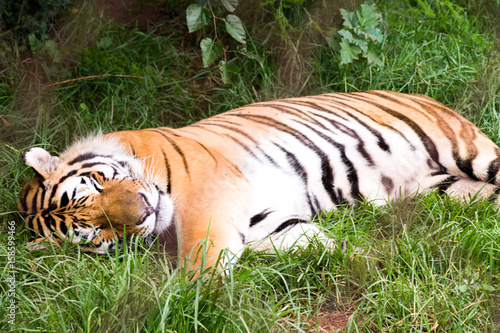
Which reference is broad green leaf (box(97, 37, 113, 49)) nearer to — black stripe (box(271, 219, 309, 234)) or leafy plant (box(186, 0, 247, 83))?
leafy plant (box(186, 0, 247, 83))

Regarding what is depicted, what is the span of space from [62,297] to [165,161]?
83cm

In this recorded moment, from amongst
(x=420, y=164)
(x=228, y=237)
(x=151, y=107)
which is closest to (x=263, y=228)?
(x=228, y=237)

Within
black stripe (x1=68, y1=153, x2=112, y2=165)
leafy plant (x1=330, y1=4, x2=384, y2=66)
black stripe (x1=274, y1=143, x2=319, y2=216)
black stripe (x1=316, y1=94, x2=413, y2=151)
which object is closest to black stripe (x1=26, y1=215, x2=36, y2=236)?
black stripe (x1=68, y1=153, x2=112, y2=165)

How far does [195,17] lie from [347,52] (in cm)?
118

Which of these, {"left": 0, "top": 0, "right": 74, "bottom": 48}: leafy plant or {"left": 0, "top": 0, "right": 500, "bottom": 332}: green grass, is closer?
{"left": 0, "top": 0, "right": 500, "bottom": 332}: green grass

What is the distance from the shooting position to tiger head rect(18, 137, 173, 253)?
238cm

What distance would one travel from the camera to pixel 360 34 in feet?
12.5

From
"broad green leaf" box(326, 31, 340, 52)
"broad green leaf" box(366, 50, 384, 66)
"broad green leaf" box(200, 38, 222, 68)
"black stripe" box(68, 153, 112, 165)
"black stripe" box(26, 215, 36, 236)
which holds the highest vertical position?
"broad green leaf" box(200, 38, 222, 68)

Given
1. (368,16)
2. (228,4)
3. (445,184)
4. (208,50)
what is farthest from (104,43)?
(445,184)

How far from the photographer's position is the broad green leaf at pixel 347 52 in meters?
3.75

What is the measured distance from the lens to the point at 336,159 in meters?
3.04

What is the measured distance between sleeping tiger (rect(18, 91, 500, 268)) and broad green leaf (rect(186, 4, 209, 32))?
1.90 ft

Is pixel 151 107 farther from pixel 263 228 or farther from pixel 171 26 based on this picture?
pixel 263 228

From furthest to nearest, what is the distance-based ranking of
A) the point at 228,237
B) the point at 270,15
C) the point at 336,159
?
the point at 270,15 < the point at 336,159 < the point at 228,237
